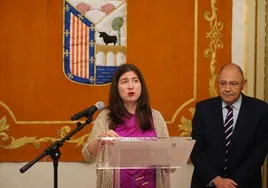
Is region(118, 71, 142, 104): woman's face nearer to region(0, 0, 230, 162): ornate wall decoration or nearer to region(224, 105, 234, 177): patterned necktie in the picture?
region(224, 105, 234, 177): patterned necktie

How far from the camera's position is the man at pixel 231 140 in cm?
280

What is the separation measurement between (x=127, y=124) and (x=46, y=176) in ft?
4.22

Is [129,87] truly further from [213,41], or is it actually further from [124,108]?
[213,41]

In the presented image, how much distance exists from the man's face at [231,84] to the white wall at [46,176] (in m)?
1.30

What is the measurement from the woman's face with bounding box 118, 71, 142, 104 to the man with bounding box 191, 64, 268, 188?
0.67 meters

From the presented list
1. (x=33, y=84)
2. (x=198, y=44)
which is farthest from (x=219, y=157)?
(x=33, y=84)

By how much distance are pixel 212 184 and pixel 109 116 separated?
0.90m

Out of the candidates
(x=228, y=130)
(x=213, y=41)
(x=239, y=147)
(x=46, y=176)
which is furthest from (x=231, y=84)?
(x=46, y=176)

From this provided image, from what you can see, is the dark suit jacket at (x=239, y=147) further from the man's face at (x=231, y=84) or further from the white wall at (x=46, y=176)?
the white wall at (x=46, y=176)

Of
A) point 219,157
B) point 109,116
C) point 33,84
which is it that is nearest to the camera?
point 109,116

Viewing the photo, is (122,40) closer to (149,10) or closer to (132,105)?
(149,10)

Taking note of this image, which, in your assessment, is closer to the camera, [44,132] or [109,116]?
[109,116]

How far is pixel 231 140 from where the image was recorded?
9.34 ft

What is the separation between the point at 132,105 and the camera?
2.59m
